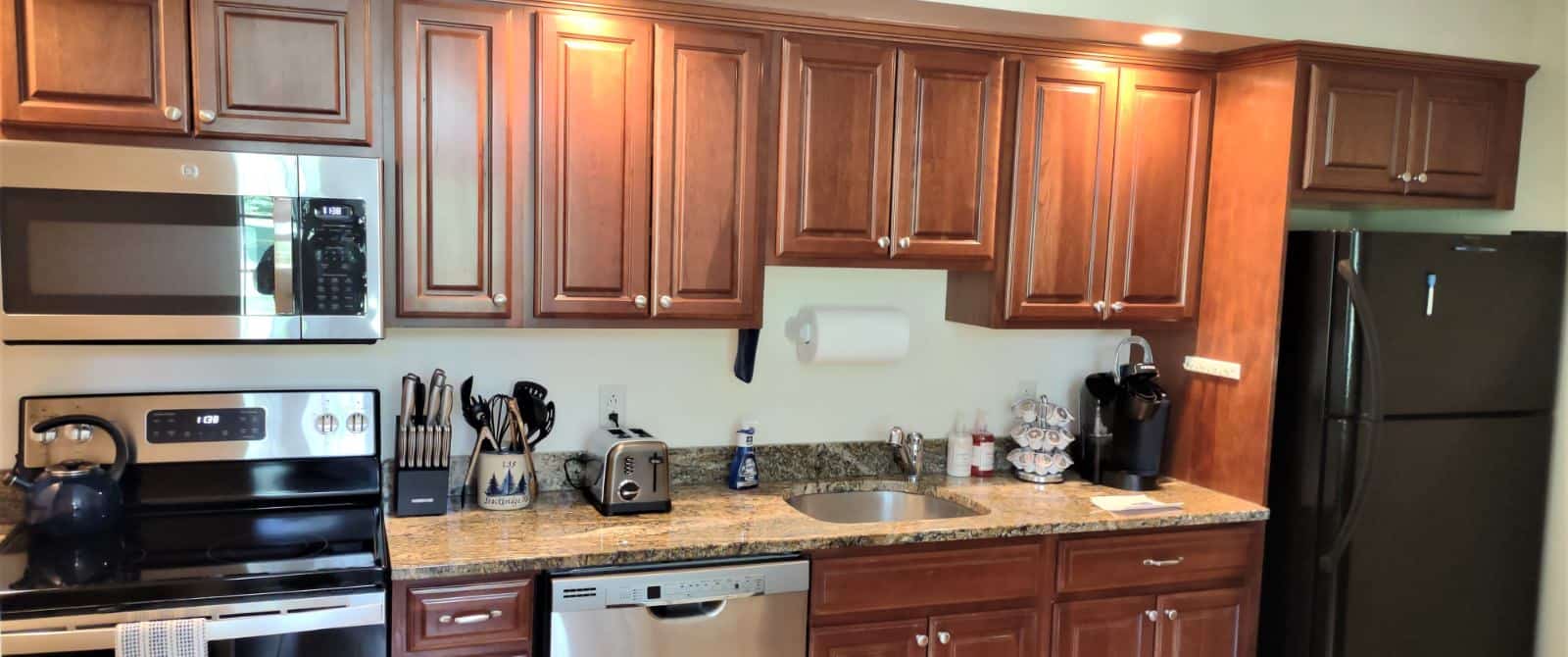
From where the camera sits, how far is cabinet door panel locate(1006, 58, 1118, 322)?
2.92 meters

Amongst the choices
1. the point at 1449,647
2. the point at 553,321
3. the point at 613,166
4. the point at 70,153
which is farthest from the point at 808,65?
the point at 1449,647

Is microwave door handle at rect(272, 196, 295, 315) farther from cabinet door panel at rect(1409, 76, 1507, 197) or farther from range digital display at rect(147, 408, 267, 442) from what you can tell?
cabinet door panel at rect(1409, 76, 1507, 197)

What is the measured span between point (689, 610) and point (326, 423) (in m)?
1.00

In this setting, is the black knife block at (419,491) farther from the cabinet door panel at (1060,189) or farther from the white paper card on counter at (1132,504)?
the white paper card on counter at (1132,504)

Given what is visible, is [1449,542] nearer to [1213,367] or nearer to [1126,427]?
[1213,367]

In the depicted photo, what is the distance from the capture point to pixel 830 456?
317cm

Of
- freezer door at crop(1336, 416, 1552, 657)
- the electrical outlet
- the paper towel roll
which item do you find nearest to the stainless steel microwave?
the electrical outlet

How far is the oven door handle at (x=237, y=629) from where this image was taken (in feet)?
6.39

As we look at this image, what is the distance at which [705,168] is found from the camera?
2652mm

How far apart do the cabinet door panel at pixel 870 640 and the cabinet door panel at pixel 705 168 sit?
816mm

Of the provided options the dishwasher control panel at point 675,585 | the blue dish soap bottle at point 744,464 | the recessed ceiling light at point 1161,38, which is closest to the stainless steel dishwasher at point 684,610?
the dishwasher control panel at point 675,585

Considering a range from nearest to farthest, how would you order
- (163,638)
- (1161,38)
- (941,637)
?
(163,638) < (941,637) < (1161,38)

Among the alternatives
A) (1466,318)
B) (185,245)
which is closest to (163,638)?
(185,245)

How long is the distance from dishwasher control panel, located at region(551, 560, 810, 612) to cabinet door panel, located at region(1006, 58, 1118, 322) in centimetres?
100
